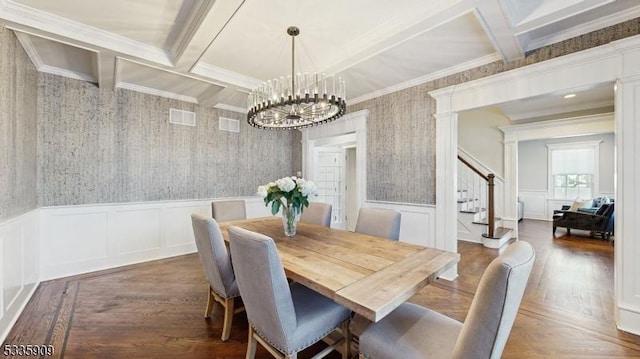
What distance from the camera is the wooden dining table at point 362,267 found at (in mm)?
1148

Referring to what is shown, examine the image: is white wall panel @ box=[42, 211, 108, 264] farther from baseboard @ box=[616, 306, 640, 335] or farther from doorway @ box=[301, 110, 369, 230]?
baseboard @ box=[616, 306, 640, 335]

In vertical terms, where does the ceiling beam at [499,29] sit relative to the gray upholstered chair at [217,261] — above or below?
above

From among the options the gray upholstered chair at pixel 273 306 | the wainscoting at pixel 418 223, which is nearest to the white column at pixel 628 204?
the wainscoting at pixel 418 223

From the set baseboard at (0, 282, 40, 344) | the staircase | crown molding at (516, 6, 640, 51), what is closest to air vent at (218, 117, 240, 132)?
baseboard at (0, 282, 40, 344)

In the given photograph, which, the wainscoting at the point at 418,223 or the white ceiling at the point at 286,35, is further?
the wainscoting at the point at 418,223

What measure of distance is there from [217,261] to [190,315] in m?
0.86

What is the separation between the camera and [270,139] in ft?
17.2

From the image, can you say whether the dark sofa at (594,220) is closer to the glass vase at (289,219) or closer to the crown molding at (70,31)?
the glass vase at (289,219)

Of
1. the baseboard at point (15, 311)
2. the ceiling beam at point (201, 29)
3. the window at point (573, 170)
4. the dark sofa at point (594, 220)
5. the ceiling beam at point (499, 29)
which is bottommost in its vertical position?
the baseboard at point (15, 311)

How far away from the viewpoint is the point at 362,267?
59.5 inches

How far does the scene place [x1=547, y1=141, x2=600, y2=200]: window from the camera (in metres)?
6.94

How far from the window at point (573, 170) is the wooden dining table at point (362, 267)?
320 inches

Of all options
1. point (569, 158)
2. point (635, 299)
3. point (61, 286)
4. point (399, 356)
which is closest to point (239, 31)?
point (399, 356)

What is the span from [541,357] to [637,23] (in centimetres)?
265
